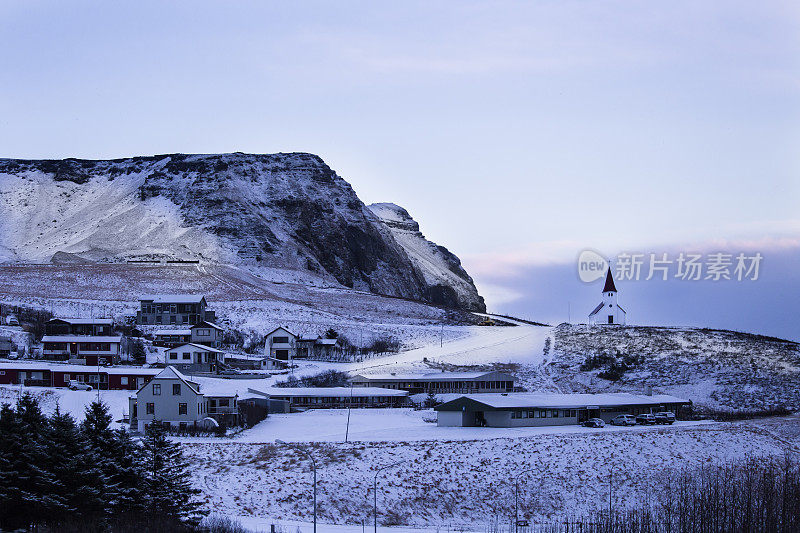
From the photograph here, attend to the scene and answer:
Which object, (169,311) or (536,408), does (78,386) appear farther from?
(536,408)

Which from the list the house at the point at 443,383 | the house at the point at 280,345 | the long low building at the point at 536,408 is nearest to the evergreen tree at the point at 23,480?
the long low building at the point at 536,408

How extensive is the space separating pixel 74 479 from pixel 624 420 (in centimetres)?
4135

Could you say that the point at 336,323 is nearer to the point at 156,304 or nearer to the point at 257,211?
the point at 156,304

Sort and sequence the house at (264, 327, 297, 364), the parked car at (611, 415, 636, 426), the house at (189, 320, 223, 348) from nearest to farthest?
the parked car at (611, 415, 636, 426) < the house at (189, 320, 223, 348) < the house at (264, 327, 297, 364)

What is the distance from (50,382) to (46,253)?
303ft

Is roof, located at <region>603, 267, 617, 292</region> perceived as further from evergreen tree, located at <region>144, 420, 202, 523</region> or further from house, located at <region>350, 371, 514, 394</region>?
evergreen tree, located at <region>144, 420, 202, 523</region>

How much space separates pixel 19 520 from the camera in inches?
1602

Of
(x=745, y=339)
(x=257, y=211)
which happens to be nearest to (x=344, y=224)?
(x=257, y=211)

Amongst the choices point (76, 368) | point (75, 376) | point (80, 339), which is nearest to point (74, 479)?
point (75, 376)

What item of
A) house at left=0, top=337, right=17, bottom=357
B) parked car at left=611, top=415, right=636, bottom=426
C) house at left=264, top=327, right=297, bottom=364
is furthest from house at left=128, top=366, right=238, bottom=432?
house at left=264, top=327, right=297, bottom=364

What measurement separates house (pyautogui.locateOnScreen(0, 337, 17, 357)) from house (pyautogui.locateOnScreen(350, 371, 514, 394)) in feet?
93.3

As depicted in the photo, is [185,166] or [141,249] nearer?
[141,249]

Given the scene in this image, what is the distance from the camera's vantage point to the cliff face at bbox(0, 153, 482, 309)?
528ft

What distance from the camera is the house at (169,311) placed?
105500mm
